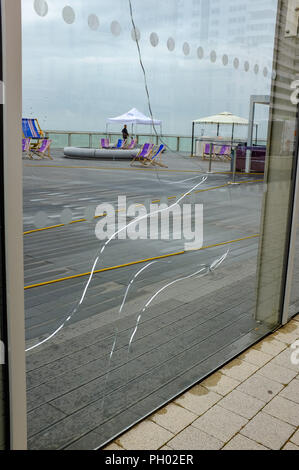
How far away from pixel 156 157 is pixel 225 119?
732 mm

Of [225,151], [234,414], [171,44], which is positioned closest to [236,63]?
[225,151]

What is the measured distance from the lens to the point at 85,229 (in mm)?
2564

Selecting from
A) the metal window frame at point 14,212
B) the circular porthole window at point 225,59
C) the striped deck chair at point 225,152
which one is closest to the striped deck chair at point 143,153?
the striped deck chair at point 225,152

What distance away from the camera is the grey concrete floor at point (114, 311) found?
2070 millimetres

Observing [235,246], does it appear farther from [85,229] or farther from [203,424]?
[203,424]

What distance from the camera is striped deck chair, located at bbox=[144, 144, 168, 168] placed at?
2.52 metres

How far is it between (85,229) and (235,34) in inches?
63.9

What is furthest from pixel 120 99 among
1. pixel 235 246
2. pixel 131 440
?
pixel 235 246

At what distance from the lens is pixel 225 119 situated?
9.98 ft

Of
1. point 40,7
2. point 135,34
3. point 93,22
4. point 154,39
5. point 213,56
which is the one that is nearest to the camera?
point 40,7

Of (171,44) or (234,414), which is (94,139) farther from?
(234,414)

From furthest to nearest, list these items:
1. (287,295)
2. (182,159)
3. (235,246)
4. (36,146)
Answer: (235,246)
(287,295)
(182,159)
(36,146)

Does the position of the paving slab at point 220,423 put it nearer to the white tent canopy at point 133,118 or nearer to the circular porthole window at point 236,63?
the white tent canopy at point 133,118

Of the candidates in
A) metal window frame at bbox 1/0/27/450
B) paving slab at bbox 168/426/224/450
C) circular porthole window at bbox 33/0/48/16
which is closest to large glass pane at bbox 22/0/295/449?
circular porthole window at bbox 33/0/48/16
